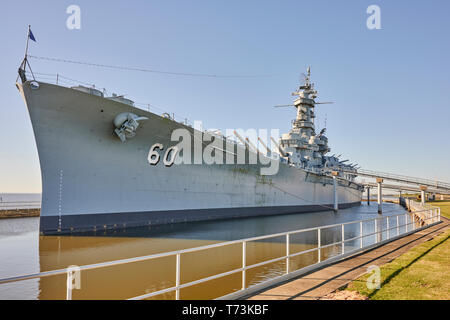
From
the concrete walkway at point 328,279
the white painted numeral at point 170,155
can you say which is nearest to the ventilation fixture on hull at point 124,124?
the white painted numeral at point 170,155

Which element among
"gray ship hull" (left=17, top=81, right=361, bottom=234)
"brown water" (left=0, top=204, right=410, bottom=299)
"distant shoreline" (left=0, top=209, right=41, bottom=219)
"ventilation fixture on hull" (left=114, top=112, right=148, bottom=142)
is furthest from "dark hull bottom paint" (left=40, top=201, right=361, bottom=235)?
"distant shoreline" (left=0, top=209, right=41, bottom=219)

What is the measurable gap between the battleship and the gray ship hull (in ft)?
0.12

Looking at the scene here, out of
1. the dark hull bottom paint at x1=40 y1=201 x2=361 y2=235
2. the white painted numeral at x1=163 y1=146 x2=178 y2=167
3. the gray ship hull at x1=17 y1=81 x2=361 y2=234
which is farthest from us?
the white painted numeral at x1=163 y1=146 x2=178 y2=167

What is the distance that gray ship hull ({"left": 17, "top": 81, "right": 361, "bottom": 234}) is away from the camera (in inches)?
485

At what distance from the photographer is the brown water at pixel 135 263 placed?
6094 millimetres

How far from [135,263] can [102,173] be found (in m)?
6.55

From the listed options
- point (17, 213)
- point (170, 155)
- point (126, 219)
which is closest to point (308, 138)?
point (170, 155)

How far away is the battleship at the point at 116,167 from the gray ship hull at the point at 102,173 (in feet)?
0.12

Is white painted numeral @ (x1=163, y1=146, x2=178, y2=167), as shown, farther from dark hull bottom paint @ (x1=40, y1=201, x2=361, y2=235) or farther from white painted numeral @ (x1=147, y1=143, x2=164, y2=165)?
dark hull bottom paint @ (x1=40, y1=201, x2=361, y2=235)

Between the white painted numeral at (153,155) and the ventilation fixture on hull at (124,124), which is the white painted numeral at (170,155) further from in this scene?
the ventilation fixture on hull at (124,124)

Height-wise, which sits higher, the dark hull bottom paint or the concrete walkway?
the concrete walkway

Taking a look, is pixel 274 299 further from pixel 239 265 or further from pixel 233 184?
pixel 233 184

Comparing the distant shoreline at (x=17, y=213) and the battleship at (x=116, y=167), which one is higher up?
the battleship at (x=116, y=167)

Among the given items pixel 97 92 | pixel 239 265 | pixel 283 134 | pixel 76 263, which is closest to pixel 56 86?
pixel 97 92
